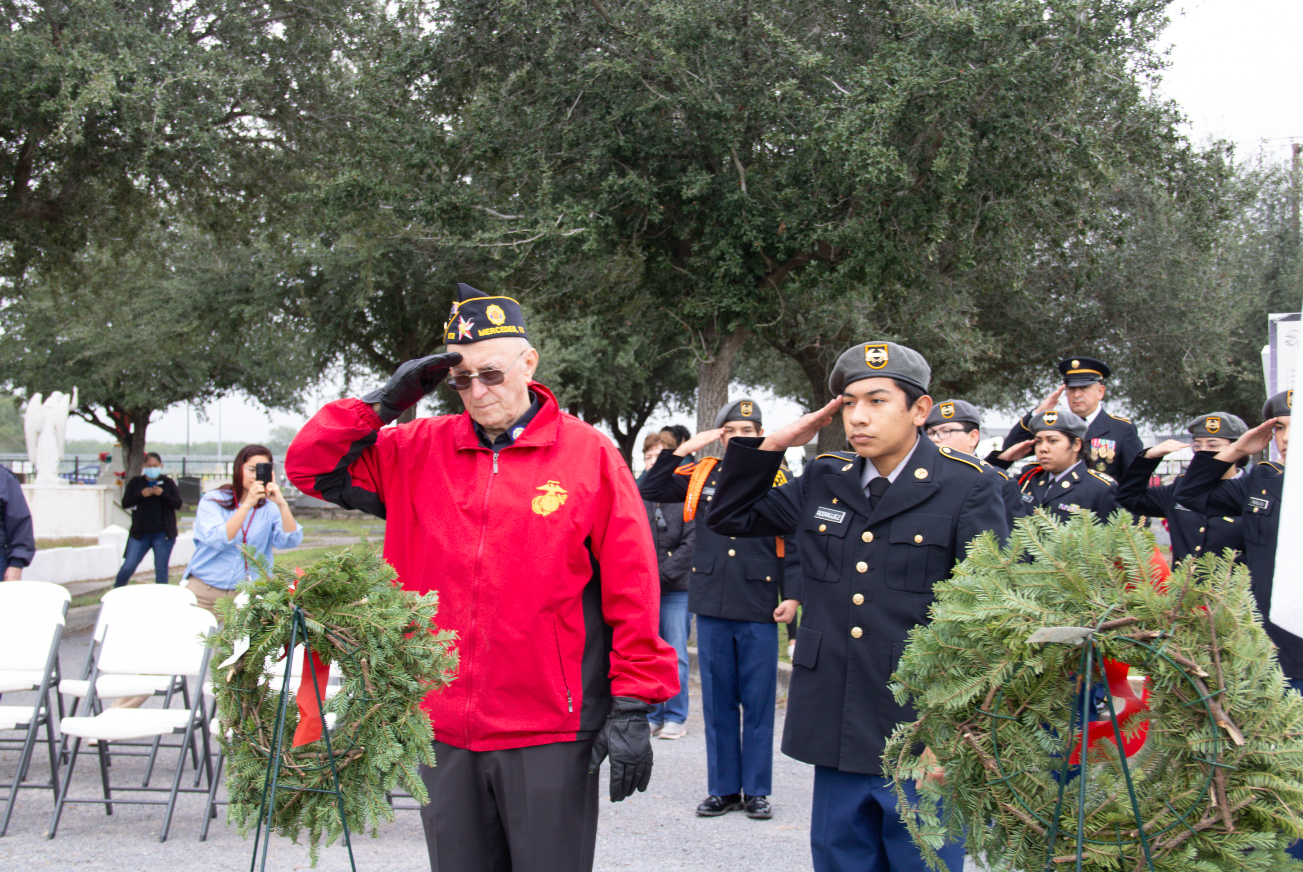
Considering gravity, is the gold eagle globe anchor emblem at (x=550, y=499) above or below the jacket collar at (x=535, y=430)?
below

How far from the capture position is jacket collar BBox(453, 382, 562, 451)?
298 centimetres

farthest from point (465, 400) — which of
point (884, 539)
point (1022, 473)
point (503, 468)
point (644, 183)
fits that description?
point (644, 183)

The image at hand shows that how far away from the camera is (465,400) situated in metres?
3.03

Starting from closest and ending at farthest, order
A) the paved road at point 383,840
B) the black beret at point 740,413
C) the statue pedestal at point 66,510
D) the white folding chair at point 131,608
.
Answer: the paved road at point 383,840 < the black beret at point 740,413 < the white folding chair at point 131,608 < the statue pedestal at point 66,510

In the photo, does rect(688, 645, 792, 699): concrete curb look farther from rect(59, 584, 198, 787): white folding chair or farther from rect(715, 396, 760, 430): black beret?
rect(59, 584, 198, 787): white folding chair

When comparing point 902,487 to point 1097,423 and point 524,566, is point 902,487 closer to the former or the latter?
point 524,566

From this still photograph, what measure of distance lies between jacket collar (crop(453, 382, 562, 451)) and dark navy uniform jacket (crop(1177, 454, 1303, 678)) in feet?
11.3

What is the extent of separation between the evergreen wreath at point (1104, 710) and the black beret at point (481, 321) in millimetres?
1509

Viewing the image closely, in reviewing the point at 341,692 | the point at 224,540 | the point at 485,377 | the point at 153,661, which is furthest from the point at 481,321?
the point at 224,540

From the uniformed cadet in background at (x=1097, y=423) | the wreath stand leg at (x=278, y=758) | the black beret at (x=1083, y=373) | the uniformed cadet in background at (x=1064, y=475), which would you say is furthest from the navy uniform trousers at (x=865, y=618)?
the black beret at (x=1083, y=373)

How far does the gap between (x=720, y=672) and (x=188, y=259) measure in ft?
59.0

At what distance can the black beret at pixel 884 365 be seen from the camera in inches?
120

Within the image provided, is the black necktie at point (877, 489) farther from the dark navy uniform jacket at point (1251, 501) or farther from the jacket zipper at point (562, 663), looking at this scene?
the dark navy uniform jacket at point (1251, 501)

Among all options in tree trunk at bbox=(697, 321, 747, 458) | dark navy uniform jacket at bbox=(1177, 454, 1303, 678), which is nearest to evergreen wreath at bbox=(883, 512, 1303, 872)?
dark navy uniform jacket at bbox=(1177, 454, 1303, 678)
